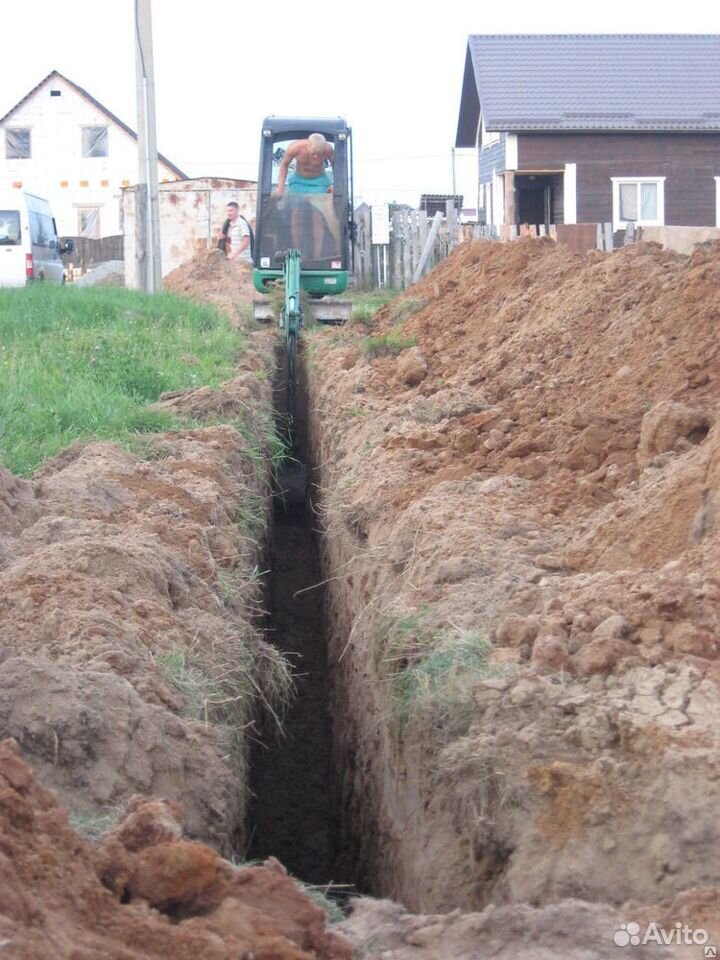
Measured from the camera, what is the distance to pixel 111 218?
4259cm

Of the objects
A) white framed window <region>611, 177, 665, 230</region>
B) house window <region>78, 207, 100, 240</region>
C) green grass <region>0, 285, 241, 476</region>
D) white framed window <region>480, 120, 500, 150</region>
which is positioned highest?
white framed window <region>480, 120, 500, 150</region>

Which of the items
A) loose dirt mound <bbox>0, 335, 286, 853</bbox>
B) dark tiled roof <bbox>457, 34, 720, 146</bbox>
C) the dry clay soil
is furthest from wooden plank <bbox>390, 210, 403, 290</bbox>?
loose dirt mound <bbox>0, 335, 286, 853</bbox>

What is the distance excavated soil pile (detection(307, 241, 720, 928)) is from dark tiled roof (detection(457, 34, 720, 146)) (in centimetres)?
1948

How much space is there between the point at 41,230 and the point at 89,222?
23.1 m

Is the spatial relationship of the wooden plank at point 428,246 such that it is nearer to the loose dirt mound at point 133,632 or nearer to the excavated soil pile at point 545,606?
the excavated soil pile at point 545,606

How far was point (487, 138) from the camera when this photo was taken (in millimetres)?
29312

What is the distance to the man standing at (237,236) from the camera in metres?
24.5

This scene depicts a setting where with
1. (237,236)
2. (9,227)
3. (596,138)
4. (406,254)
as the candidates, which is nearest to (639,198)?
(596,138)

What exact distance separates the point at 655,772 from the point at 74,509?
3358mm

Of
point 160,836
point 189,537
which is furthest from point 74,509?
point 160,836

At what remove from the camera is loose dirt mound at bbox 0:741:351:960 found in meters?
2.25

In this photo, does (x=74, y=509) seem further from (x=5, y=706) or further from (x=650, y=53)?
(x=650, y=53)

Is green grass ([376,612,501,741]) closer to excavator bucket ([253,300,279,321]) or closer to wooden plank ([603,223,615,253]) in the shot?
wooden plank ([603,223,615,253])

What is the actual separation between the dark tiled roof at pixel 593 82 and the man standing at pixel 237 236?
19.9ft
